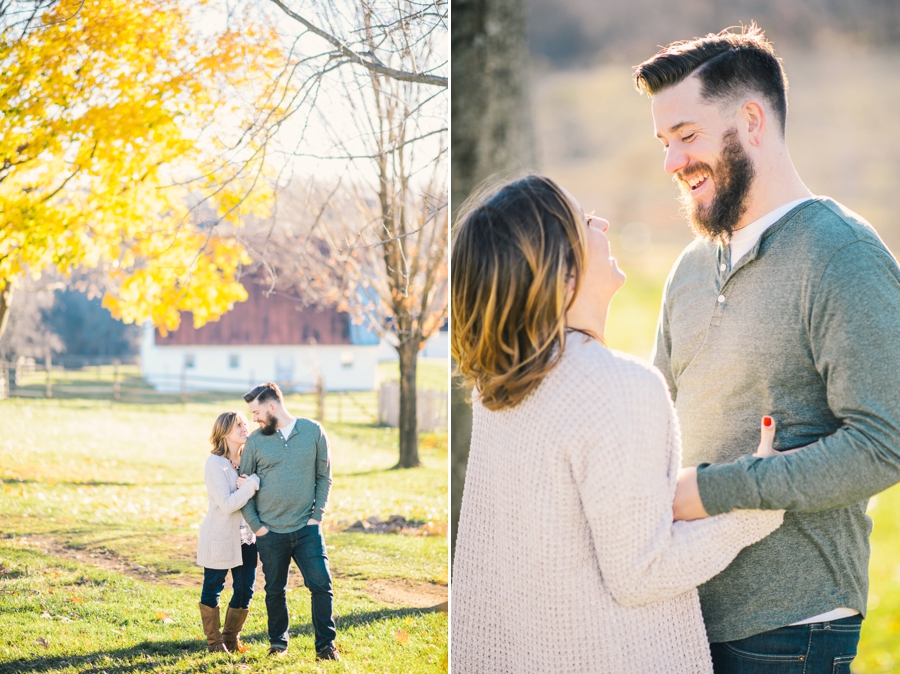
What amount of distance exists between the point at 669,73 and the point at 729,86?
0.46ft

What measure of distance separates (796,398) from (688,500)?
1.14 feet

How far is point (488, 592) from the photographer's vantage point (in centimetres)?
154

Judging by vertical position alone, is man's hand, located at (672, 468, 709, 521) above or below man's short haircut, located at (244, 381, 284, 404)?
below

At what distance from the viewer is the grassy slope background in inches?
299

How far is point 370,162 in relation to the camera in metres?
2.22

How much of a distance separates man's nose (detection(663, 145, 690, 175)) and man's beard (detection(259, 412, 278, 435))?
1226 mm

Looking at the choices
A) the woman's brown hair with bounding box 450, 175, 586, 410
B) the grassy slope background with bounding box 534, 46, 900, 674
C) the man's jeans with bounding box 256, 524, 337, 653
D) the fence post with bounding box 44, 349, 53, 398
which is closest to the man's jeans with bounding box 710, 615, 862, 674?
the woman's brown hair with bounding box 450, 175, 586, 410

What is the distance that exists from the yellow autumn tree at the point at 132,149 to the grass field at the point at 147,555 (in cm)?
36

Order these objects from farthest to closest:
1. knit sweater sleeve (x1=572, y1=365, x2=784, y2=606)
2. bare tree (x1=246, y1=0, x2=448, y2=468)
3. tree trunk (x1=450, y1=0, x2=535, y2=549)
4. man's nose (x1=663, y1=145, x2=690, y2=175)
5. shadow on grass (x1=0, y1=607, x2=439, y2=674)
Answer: tree trunk (x1=450, y1=0, x2=535, y2=549) → bare tree (x1=246, y1=0, x2=448, y2=468) → shadow on grass (x1=0, y1=607, x2=439, y2=674) → man's nose (x1=663, y1=145, x2=690, y2=175) → knit sweater sleeve (x1=572, y1=365, x2=784, y2=606)

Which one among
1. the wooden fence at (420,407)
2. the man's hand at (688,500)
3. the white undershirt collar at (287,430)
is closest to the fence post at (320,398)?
the white undershirt collar at (287,430)

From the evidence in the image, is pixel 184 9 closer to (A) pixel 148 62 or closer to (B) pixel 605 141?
(A) pixel 148 62

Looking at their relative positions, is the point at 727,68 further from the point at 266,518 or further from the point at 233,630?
the point at 233,630

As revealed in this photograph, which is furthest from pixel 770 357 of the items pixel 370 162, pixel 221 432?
pixel 221 432

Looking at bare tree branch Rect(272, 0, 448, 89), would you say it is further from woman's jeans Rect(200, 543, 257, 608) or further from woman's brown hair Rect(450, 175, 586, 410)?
woman's jeans Rect(200, 543, 257, 608)
